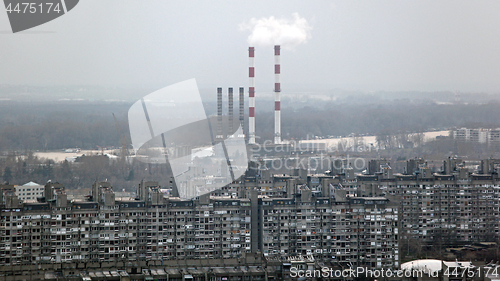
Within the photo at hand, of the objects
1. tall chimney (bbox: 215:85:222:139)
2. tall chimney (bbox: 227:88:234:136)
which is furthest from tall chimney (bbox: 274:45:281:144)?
tall chimney (bbox: 215:85:222:139)

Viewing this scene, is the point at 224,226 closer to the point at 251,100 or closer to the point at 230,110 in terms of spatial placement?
the point at 251,100

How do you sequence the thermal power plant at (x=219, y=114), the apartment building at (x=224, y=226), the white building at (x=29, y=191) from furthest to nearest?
the thermal power plant at (x=219, y=114) → the white building at (x=29, y=191) → the apartment building at (x=224, y=226)

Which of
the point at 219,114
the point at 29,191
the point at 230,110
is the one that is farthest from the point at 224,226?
the point at 230,110

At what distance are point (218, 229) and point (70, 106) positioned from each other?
15.2m

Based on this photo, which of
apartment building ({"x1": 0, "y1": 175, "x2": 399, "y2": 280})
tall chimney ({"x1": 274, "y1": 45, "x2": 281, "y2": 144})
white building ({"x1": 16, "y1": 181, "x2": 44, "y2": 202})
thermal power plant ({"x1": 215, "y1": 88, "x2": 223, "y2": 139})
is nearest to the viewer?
apartment building ({"x1": 0, "y1": 175, "x2": 399, "y2": 280})

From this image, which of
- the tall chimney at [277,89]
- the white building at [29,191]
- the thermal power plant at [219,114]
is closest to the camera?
the white building at [29,191]

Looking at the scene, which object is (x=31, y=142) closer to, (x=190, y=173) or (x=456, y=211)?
(x=190, y=173)

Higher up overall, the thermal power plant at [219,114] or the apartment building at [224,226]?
the thermal power plant at [219,114]

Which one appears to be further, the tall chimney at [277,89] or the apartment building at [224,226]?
the tall chimney at [277,89]

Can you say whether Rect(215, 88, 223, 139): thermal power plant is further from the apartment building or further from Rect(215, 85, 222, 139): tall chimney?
the apartment building

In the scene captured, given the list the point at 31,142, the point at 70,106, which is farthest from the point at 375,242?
the point at 70,106

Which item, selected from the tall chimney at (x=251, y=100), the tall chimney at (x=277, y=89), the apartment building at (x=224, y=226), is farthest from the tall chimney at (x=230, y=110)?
the apartment building at (x=224, y=226)

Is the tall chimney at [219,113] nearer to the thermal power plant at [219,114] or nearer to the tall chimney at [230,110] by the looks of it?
the thermal power plant at [219,114]

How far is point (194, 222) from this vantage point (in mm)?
6219
